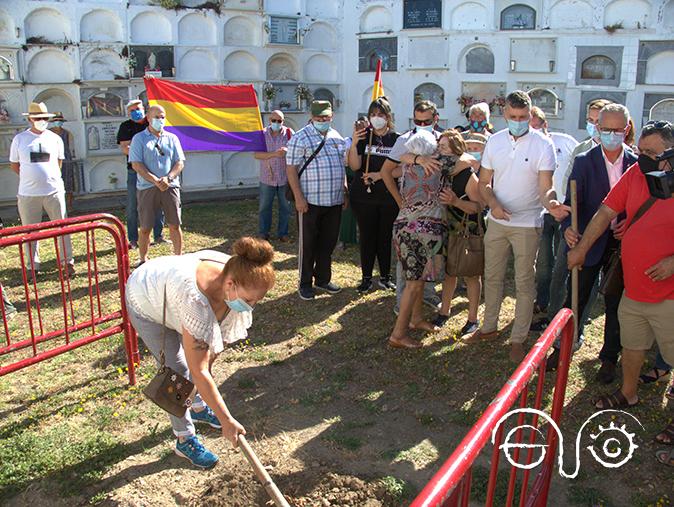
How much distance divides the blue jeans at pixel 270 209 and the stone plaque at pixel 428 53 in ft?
14.1

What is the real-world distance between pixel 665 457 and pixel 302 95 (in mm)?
9194

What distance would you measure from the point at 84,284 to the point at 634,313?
4875 millimetres

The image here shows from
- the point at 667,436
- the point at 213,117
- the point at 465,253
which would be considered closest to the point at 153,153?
the point at 213,117

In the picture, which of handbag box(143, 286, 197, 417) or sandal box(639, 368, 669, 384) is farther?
sandal box(639, 368, 669, 384)

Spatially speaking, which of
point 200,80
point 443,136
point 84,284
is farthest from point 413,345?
point 200,80

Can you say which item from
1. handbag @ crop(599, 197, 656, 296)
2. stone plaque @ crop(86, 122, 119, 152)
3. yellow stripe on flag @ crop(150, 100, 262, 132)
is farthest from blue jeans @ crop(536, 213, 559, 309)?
stone plaque @ crop(86, 122, 119, 152)

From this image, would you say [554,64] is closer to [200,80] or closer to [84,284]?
[200,80]

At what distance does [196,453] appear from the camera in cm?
328

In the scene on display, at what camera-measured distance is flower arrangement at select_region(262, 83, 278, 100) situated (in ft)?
36.3

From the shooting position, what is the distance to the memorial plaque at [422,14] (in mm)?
10641

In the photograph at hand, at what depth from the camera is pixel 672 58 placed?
900cm

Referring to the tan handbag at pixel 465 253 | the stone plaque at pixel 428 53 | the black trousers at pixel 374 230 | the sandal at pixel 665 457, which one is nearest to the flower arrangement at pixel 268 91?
the stone plaque at pixel 428 53

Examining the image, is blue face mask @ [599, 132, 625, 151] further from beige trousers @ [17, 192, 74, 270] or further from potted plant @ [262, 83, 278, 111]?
potted plant @ [262, 83, 278, 111]

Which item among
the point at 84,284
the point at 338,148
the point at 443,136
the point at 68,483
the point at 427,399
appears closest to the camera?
the point at 68,483
